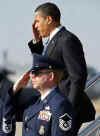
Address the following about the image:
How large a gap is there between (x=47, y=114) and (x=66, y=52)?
433mm

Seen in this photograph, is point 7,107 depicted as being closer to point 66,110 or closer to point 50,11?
point 66,110

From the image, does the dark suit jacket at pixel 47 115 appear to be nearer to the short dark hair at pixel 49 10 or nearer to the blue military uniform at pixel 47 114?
Answer: the blue military uniform at pixel 47 114

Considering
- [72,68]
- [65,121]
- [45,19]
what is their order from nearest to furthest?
[65,121] → [72,68] → [45,19]

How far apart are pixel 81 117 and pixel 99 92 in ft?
47.4

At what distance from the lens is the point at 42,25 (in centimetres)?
288

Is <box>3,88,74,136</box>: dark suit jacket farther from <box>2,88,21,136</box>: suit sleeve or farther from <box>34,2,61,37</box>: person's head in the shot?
<box>34,2,61,37</box>: person's head

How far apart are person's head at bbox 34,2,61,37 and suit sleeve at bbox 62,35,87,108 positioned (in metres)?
0.11

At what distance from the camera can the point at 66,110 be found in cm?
250

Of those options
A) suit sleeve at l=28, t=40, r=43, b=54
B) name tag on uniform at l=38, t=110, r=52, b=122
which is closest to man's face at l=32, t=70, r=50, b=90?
name tag on uniform at l=38, t=110, r=52, b=122

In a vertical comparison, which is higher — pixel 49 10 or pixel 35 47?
pixel 49 10

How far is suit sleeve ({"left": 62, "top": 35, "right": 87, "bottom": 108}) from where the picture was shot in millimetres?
2771

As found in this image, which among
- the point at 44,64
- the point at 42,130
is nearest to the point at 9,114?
the point at 42,130

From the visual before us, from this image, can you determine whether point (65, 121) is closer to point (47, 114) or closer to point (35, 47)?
point (47, 114)

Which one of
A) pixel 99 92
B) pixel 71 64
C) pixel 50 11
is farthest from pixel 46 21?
pixel 99 92
